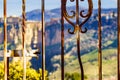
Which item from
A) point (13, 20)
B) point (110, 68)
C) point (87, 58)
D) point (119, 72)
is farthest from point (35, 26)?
point (119, 72)

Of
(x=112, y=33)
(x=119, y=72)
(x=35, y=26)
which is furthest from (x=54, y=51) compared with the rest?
(x=119, y=72)

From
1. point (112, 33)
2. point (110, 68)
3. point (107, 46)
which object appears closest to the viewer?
point (110, 68)

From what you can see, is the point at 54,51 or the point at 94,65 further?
the point at 54,51

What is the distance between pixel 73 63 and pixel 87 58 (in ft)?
23.9

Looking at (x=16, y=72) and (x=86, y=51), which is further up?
(x=16, y=72)

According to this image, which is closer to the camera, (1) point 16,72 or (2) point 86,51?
(1) point 16,72

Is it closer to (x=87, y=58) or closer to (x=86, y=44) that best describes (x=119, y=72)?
(x=87, y=58)

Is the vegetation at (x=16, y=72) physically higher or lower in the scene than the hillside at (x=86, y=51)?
higher

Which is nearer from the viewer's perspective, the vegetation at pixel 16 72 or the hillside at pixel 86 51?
the vegetation at pixel 16 72

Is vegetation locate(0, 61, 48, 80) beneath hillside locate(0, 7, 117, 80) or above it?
above

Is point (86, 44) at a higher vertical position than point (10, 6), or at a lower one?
lower

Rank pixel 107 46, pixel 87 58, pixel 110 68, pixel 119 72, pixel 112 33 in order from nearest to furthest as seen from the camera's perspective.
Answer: pixel 119 72 < pixel 110 68 < pixel 87 58 < pixel 107 46 < pixel 112 33

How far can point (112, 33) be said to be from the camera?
619 ft

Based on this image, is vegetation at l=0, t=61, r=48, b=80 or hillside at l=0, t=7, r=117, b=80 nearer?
vegetation at l=0, t=61, r=48, b=80
